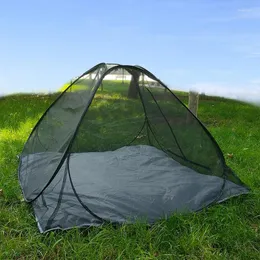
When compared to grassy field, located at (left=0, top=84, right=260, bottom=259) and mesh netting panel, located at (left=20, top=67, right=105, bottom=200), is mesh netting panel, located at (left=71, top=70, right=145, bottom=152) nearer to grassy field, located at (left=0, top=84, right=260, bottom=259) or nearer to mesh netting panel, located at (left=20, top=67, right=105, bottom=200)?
mesh netting panel, located at (left=20, top=67, right=105, bottom=200)

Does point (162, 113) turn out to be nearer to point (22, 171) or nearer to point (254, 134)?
point (22, 171)

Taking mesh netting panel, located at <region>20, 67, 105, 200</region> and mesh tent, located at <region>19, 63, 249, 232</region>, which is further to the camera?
mesh netting panel, located at <region>20, 67, 105, 200</region>

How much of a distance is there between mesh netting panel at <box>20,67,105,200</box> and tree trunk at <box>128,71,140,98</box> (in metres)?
0.47

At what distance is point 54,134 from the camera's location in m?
3.72

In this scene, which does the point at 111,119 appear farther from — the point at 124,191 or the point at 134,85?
the point at 124,191

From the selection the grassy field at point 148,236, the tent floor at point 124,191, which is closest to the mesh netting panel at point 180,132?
the tent floor at point 124,191

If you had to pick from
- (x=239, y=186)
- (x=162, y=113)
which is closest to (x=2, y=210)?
(x=162, y=113)

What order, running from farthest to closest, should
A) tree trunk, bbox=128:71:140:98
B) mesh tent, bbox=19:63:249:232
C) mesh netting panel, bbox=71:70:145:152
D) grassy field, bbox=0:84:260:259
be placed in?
tree trunk, bbox=128:71:140:98 < mesh netting panel, bbox=71:70:145:152 < mesh tent, bbox=19:63:249:232 < grassy field, bbox=0:84:260:259

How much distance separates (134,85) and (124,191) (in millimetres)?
1159

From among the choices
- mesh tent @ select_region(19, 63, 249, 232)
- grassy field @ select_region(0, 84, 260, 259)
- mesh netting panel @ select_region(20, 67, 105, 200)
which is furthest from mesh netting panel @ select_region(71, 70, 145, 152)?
grassy field @ select_region(0, 84, 260, 259)

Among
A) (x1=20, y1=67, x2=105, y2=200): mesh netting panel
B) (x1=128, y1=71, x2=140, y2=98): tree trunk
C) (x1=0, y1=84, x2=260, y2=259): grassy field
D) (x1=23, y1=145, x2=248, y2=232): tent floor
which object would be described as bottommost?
(x1=0, y1=84, x2=260, y2=259): grassy field

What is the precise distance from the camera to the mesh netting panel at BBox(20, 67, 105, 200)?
3223 mm

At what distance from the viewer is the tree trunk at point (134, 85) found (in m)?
3.85

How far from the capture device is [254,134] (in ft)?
20.8
